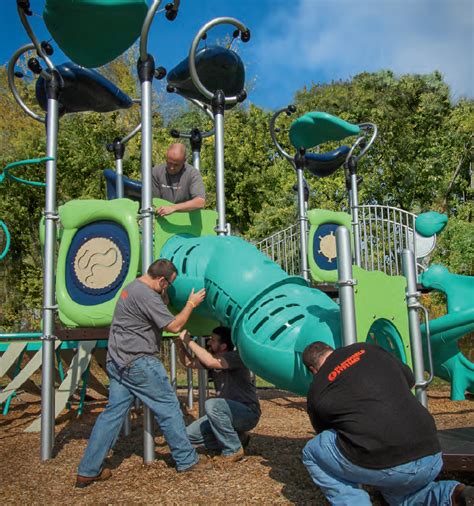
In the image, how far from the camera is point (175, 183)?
20.8ft

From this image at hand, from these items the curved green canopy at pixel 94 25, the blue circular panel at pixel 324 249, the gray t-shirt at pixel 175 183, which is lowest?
the blue circular panel at pixel 324 249

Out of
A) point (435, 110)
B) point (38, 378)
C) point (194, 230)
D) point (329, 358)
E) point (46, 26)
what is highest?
point (435, 110)

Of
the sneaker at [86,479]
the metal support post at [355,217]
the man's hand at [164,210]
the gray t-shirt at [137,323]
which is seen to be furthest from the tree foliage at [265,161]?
the sneaker at [86,479]

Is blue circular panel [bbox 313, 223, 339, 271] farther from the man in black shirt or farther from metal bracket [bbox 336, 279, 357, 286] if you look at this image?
the man in black shirt

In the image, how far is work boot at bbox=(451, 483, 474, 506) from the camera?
3145 millimetres

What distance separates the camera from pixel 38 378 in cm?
1270

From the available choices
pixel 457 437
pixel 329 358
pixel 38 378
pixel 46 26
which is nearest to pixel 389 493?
pixel 329 358

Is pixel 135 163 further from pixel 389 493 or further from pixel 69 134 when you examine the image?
pixel 389 493

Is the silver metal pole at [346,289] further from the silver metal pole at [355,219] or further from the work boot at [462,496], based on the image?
the silver metal pole at [355,219]

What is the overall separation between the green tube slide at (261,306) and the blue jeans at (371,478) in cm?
63

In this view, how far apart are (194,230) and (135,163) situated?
13687mm

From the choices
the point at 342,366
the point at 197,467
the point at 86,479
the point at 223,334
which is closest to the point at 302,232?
the point at 223,334

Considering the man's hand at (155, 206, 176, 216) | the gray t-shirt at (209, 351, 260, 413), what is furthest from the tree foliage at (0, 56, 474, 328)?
the gray t-shirt at (209, 351, 260, 413)

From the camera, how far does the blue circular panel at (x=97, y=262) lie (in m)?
5.62
